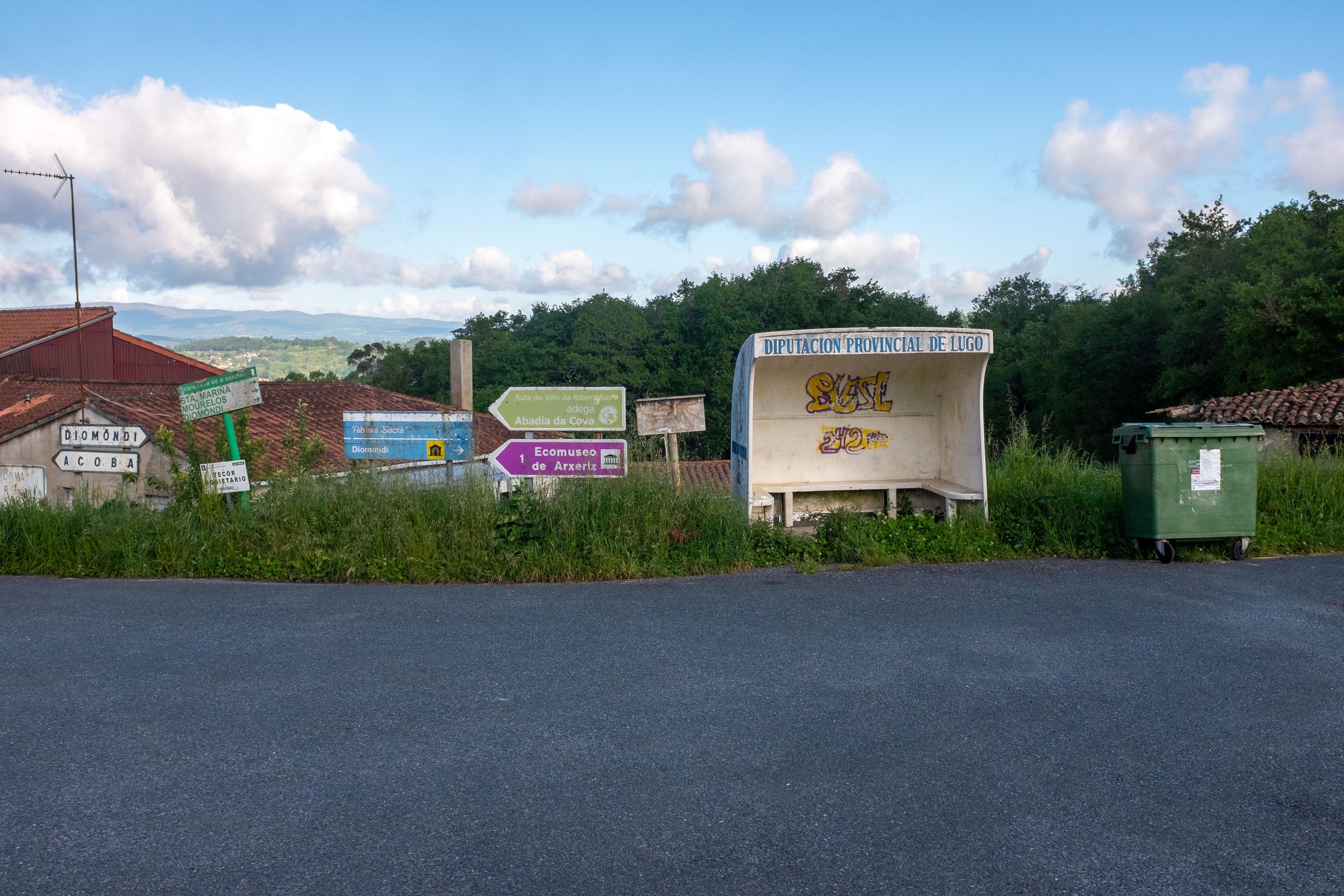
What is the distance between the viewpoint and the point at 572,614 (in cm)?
706

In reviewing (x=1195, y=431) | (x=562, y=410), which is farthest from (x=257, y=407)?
(x=1195, y=431)

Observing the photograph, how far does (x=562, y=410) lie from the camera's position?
31.9ft

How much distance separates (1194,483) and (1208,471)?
0.17 m

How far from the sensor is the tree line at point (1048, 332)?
3284 cm

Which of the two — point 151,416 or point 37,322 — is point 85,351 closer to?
point 37,322

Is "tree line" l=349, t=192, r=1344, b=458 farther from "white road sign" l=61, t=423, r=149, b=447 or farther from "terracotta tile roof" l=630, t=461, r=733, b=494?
"white road sign" l=61, t=423, r=149, b=447

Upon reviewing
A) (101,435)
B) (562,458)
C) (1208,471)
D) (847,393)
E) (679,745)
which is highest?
(847,393)

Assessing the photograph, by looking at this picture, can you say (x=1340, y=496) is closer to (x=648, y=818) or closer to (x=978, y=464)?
(x=978, y=464)

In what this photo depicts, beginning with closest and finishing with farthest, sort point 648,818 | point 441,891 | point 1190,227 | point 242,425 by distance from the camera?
point 441,891 < point 648,818 < point 242,425 < point 1190,227

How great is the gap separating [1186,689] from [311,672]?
4987 mm

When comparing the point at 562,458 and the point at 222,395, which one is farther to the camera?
the point at 562,458

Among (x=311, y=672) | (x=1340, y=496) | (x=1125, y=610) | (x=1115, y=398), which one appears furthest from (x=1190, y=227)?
(x=311, y=672)

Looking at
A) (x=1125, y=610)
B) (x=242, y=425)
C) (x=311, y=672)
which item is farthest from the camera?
(x=242, y=425)

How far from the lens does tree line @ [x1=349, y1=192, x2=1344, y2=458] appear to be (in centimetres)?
3284
